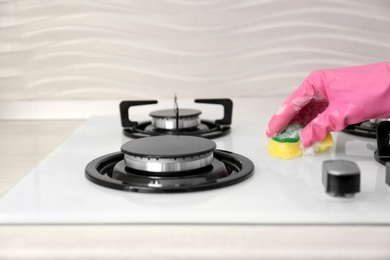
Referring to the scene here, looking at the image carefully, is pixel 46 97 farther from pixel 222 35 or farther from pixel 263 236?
pixel 263 236

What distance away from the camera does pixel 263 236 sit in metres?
0.62

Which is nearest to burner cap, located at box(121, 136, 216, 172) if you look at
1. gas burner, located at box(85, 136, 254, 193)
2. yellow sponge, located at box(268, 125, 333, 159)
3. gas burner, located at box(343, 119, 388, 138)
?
gas burner, located at box(85, 136, 254, 193)

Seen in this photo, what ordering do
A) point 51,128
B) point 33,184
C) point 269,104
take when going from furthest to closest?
1. point 269,104
2. point 51,128
3. point 33,184

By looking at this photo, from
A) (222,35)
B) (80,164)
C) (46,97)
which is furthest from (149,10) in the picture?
(80,164)

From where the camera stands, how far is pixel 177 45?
Answer: 1.39 meters

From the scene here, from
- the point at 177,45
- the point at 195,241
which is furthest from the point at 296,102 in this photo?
the point at 177,45

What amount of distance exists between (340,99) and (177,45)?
60 cm

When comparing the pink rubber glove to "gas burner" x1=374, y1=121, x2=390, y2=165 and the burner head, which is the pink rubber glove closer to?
"gas burner" x1=374, y1=121, x2=390, y2=165

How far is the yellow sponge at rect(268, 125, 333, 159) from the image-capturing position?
920mm

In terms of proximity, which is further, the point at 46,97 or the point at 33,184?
the point at 46,97

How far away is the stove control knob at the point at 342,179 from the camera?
64 cm

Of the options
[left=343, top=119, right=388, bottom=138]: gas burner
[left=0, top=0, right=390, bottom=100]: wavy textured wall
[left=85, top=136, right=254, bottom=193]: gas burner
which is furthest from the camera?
[left=0, top=0, right=390, bottom=100]: wavy textured wall

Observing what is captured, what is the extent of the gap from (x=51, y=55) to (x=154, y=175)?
76 centimetres

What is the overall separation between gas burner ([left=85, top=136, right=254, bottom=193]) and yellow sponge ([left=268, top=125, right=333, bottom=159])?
0.29ft
